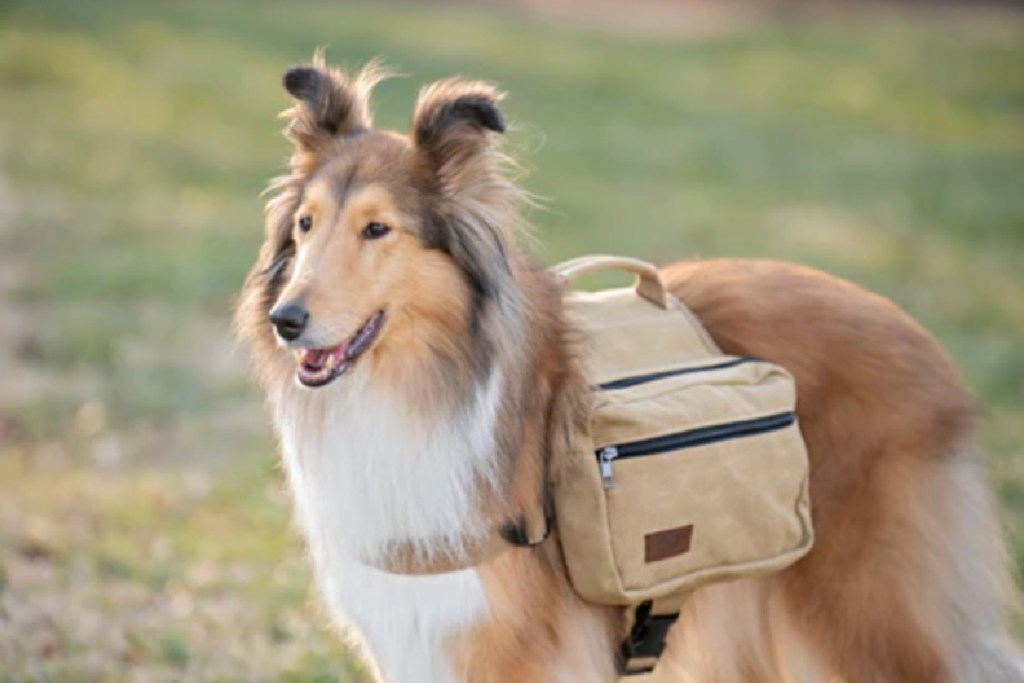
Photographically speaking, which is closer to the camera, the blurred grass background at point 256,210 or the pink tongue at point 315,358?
the pink tongue at point 315,358

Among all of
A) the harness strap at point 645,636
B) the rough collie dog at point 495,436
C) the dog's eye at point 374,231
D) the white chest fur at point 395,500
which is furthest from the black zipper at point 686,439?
the dog's eye at point 374,231

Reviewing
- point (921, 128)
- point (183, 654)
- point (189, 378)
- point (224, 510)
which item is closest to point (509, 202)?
point (183, 654)

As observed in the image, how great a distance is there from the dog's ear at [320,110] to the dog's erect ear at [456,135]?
0.27 m

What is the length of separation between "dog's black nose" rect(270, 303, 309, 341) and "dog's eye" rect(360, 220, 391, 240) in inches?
12.0

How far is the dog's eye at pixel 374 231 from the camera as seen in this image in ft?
11.8

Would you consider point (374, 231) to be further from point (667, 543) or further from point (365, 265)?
point (667, 543)

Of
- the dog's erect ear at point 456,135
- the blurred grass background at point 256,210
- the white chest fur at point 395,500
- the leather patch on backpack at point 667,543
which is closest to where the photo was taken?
the white chest fur at point 395,500

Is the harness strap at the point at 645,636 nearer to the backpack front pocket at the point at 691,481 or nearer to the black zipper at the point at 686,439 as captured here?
the backpack front pocket at the point at 691,481

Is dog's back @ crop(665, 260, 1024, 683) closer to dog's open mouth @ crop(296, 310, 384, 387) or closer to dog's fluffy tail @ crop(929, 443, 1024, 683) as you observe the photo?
dog's fluffy tail @ crop(929, 443, 1024, 683)

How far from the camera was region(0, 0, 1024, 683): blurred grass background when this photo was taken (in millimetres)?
5680

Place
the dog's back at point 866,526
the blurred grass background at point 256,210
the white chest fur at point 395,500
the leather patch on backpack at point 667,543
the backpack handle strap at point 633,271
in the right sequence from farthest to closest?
the blurred grass background at point 256,210
the backpack handle strap at point 633,271
the dog's back at point 866,526
the leather patch on backpack at point 667,543
the white chest fur at point 395,500

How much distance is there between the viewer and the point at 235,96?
16.9 metres

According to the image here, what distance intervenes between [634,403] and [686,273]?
69 cm

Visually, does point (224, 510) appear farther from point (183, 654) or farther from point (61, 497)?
point (183, 654)
